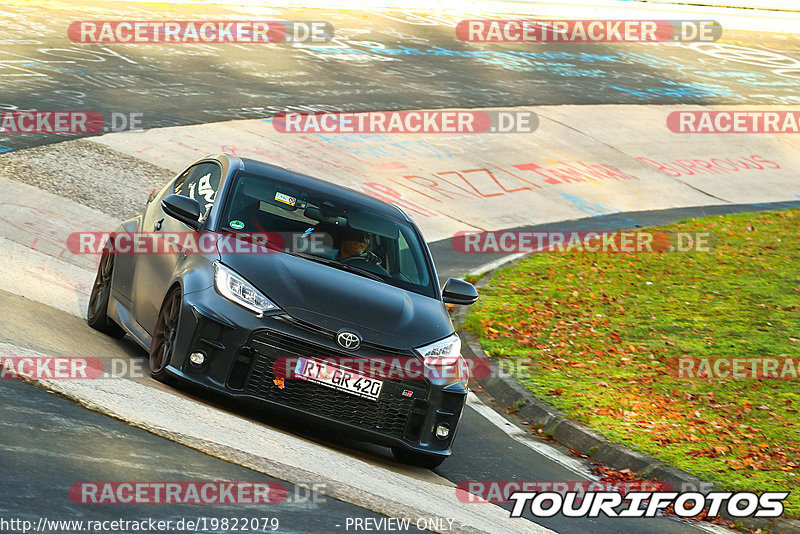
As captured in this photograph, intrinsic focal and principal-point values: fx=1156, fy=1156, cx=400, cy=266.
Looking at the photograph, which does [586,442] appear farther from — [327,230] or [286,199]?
[286,199]

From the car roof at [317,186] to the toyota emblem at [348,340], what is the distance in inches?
70.8

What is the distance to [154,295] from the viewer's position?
805 centimetres

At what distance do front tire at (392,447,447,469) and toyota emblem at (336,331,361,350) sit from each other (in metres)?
0.78

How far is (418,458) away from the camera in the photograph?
7.56m

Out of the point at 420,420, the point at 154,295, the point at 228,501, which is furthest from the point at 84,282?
the point at 228,501

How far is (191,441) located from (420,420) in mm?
1629

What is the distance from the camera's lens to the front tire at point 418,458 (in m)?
7.45

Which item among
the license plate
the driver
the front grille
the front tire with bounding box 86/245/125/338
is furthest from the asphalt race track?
the driver

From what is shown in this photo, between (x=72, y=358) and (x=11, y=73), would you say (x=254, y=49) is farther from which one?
(x=72, y=358)

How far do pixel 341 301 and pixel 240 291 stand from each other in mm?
639

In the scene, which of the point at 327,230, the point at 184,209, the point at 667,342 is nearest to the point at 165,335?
the point at 184,209

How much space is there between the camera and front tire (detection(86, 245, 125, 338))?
9164 millimetres

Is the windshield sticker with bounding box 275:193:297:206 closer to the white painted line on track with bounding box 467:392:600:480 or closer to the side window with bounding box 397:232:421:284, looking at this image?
the side window with bounding box 397:232:421:284

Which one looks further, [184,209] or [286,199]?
[286,199]
